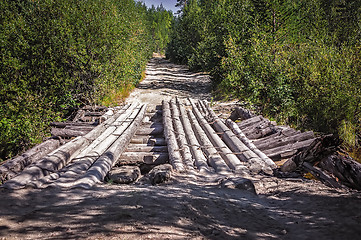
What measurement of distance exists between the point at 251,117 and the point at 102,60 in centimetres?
832

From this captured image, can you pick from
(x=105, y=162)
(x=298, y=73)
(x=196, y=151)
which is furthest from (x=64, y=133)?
(x=298, y=73)

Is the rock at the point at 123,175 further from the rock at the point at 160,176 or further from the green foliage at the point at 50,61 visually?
the green foliage at the point at 50,61

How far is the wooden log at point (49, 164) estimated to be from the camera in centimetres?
331

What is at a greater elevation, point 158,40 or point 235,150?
point 158,40

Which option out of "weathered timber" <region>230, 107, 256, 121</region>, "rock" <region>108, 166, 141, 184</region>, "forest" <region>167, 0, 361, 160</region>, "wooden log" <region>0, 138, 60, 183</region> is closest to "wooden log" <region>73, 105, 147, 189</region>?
"rock" <region>108, 166, 141, 184</region>

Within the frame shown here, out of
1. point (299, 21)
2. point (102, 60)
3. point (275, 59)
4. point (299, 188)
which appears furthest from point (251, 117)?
point (299, 21)

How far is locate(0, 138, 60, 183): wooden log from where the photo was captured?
4.02 meters

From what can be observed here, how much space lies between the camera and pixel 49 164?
4047mm

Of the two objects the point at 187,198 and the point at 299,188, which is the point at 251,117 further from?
the point at 187,198

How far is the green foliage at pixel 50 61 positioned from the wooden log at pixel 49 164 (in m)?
3.60

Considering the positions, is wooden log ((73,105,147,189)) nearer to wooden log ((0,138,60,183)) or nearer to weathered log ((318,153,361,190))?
wooden log ((0,138,60,183))

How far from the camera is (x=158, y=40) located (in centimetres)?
7644

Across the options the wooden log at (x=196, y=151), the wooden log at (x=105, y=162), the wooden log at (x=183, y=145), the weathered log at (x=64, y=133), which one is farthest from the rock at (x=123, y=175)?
the weathered log at (x=64, y=133)

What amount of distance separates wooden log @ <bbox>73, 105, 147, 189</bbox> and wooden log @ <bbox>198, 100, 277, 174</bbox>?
307cm
